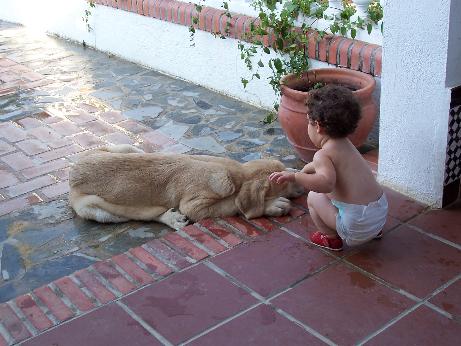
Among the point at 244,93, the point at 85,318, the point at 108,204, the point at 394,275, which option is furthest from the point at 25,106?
the point at 394,275

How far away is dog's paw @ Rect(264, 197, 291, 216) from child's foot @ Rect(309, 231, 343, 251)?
0.38 meters

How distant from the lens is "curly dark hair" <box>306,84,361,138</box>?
3.49 meters

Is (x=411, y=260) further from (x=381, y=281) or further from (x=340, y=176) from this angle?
(x=340, y=176)

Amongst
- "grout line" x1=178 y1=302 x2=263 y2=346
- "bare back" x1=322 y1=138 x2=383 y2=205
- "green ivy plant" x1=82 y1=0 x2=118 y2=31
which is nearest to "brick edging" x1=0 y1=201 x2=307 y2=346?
"grout line" x1=178 y1=302 x2=263 y2=346

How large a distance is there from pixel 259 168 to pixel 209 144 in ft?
4.38

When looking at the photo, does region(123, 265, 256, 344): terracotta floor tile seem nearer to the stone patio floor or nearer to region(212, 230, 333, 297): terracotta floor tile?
the stone patio floor

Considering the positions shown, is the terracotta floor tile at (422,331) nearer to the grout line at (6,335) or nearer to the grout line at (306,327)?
the grout line at (306,327)

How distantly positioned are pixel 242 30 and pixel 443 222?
9.66 ft

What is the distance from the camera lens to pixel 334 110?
3482mm

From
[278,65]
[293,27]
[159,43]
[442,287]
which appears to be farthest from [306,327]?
[159,43]

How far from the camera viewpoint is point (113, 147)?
15.8 ft

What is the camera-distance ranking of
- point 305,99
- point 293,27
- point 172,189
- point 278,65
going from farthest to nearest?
point 293,27 < point 278,65 < point 305,99 < point 172,189

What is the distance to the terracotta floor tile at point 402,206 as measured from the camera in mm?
4148

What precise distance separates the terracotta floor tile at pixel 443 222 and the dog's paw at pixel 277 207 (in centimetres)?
76
